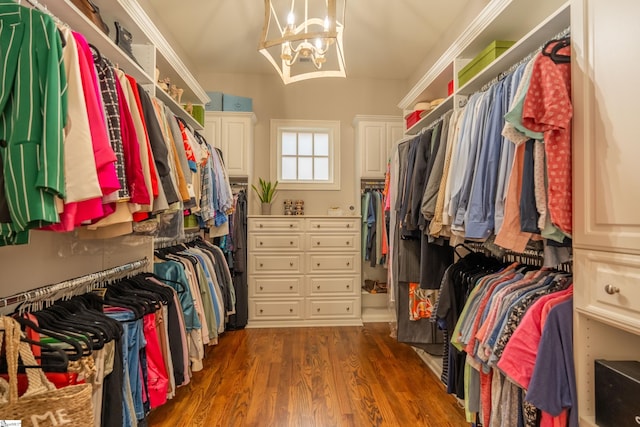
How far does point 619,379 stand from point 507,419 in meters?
0.45

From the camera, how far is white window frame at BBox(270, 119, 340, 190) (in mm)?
3990

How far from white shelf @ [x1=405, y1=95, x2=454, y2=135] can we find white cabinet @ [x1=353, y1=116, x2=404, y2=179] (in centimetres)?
67

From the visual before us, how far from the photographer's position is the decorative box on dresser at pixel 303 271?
3453 millimetres

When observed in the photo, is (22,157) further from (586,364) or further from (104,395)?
(586,364)

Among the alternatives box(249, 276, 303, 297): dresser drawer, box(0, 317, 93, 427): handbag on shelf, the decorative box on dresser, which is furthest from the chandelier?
box(249, 276, 303, 297): dresser drawer

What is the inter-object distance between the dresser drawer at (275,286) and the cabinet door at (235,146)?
3.80 ft

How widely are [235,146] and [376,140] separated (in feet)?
5.12

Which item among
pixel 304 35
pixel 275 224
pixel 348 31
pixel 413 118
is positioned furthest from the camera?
pixel 275 224

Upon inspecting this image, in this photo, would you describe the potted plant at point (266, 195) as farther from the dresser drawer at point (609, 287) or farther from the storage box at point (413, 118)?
the dresser drawer at point (609, 287)

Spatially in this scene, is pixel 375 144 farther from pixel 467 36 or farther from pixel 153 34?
pixel 153 34

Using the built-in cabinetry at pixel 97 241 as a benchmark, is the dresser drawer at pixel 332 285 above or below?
below


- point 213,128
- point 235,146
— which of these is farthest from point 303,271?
point 213,128

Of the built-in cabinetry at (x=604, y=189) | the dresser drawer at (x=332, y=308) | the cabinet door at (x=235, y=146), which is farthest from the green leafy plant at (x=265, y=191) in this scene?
the built-in cabinetry at (x=604, y=189)

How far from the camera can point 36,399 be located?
88cm
